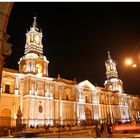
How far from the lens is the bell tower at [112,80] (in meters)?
57.1

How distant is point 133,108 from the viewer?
63031mm

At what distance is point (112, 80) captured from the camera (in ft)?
188

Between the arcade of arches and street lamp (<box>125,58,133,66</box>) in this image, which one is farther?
the arcade of arches

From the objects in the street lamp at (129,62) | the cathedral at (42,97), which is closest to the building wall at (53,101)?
the cathedral at (42,97)

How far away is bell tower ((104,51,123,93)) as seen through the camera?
57.1m

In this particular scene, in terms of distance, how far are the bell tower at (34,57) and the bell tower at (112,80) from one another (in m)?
24.6

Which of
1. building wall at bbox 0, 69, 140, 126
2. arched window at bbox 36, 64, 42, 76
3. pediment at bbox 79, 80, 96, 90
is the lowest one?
building wall at bbox 0, 69, 140, 126

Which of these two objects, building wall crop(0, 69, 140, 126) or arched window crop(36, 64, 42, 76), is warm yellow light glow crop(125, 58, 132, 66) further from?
arched window crop(36, 64, 42, 76)

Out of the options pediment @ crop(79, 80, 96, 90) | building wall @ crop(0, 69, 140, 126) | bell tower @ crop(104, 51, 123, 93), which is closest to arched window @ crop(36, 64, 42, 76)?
building wall @ crop(0, 69, 140, 126)

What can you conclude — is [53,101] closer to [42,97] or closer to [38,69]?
[42,97]

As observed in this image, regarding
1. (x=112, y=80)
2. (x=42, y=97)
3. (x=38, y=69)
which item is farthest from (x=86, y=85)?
(x=42, y=97)

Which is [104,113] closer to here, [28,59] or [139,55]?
[28,59]

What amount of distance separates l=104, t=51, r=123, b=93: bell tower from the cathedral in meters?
2.90

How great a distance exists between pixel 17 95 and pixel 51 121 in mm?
7871
